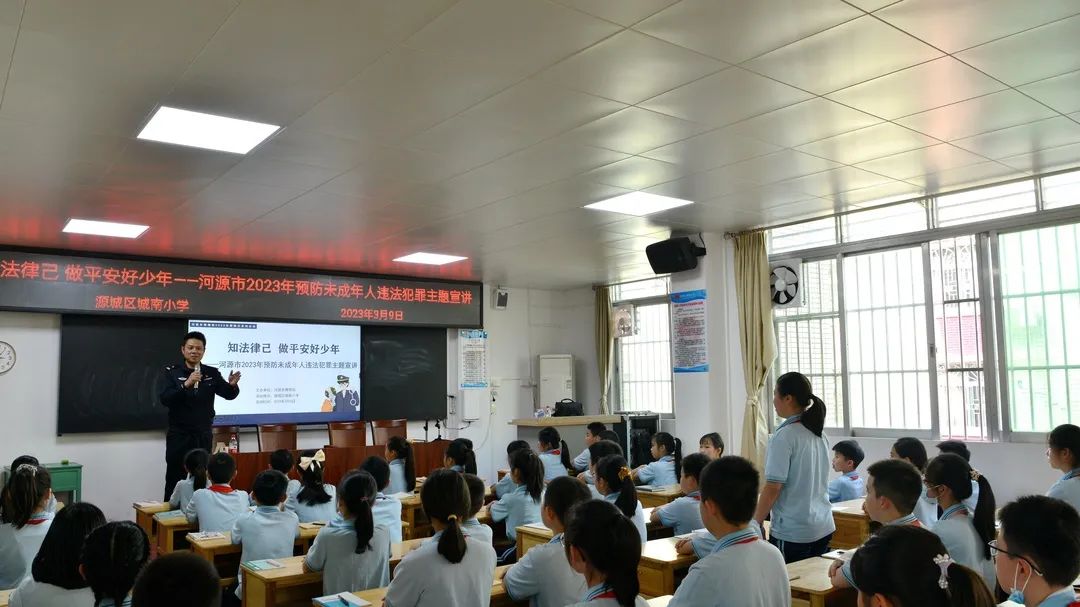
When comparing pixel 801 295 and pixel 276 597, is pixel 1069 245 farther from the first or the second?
pixel 276 597

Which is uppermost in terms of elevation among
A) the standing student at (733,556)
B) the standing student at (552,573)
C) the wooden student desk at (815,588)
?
the standing student at (733,556)

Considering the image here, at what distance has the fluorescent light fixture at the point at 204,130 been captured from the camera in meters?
4.20

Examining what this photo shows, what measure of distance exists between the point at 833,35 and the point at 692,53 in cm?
59

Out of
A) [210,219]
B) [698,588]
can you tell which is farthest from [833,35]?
[210,219]

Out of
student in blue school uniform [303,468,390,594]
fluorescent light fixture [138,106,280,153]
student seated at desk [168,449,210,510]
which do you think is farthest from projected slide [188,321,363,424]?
student in blue school uniform [303,468,390,594]

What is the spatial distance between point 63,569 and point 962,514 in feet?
10.3

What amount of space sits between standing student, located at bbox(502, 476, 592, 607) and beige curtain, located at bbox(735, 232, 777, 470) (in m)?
4.78

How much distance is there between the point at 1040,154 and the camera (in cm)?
520

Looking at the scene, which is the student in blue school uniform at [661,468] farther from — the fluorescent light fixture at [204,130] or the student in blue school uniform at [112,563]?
the student in blue school uniform at [112,563]

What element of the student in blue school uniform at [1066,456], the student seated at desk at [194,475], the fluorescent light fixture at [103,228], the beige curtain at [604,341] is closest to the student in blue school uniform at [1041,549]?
the student in blue school uniform at [1066,456]

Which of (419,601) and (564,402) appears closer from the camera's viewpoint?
(419,601)

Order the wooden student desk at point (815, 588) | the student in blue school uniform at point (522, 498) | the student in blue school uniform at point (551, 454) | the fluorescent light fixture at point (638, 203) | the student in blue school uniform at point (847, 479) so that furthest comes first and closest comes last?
the student in blue school uniform at point (551, 454) < the fluorescent light fixture at point (638, 203) < the student in blue school uniform at point (847, 479) < the student in blue school uniform at point (522, 498) < the wooden student desk at point (815, 588)

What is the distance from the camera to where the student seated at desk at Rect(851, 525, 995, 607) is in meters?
1.49

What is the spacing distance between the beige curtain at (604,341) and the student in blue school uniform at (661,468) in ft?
13.8
